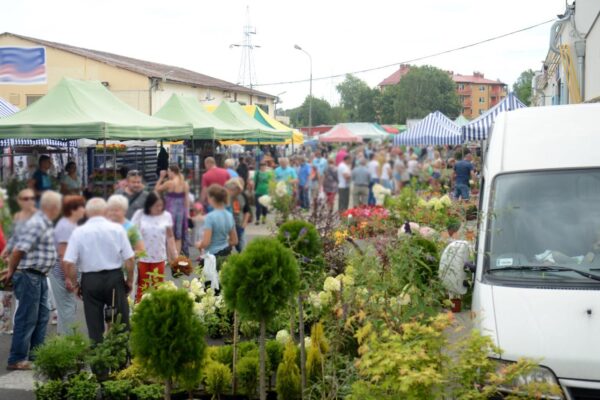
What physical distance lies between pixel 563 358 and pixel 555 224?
155 centimetres

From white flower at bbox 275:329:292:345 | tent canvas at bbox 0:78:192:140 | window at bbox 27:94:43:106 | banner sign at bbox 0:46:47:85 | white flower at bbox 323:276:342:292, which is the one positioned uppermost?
banner sign at bbox 0:46:47:85

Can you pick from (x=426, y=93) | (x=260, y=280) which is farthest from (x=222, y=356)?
(x=426, y=93)

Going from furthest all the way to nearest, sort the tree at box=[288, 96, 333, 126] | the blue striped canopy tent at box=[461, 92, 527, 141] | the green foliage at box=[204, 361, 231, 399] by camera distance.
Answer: the tree at box=[288, 96, 333, 126] < the blue striped canopy tent at box=[461, 92, 527, 141] < the green foliage at box=[204, 361, 231, 399]

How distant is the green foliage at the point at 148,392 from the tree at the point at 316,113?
364 feet

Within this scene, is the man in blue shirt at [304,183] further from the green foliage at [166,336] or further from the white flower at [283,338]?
the green foliage at [166,336]

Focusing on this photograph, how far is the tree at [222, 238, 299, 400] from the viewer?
623cm

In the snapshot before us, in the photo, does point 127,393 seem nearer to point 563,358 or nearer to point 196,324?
point 196,324

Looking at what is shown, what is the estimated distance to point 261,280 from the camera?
20.4 feet

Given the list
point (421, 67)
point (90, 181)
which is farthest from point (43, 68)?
point (421, 67)

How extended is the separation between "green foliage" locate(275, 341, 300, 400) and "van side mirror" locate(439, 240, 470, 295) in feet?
4.89

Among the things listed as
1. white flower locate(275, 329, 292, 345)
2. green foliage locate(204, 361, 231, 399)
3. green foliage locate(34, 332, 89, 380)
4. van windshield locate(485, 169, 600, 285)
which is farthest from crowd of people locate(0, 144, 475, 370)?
van windshield locate(485, 169, 600, 285)

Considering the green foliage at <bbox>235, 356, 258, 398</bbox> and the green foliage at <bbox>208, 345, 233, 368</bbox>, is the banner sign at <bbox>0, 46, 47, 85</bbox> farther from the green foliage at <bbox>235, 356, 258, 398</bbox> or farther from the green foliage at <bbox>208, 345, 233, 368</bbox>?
the green foliage at <bbox>208, 345, 233, 368</bbox>

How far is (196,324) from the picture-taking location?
20.4ft

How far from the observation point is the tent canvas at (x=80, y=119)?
495cm
